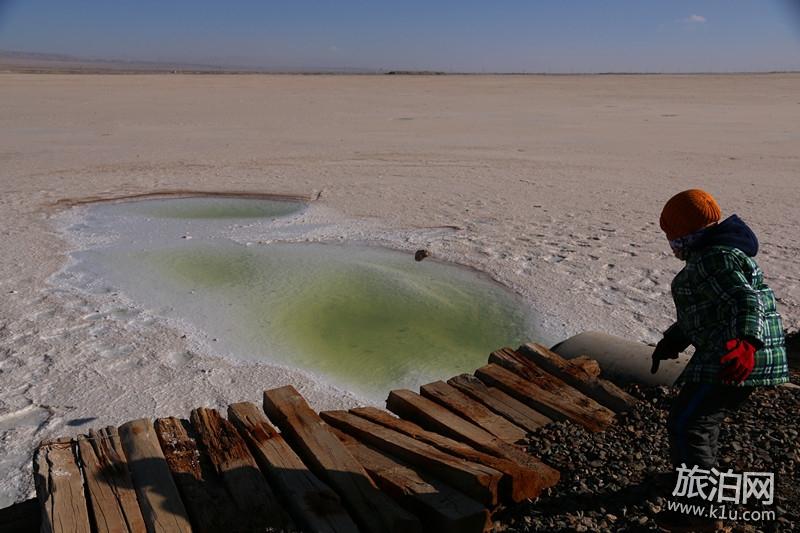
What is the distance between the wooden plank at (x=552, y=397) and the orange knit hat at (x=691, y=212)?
38.9 inches

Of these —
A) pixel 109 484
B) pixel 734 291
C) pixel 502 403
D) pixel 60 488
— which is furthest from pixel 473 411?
pixel 60 488

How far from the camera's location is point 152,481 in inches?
103

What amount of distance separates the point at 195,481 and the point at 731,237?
2030 mm

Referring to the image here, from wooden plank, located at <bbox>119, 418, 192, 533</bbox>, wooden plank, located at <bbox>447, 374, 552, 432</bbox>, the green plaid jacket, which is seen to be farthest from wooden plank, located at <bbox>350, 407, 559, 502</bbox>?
wooden plank, located at <bbox>119, 418, 192, 533</bbox>

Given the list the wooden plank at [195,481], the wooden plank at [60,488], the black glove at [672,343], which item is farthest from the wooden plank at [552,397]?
the wooden plank at [60,488]

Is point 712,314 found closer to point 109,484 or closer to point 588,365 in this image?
point 588,365

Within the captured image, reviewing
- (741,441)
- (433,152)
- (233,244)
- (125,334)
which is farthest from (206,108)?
(741,441)

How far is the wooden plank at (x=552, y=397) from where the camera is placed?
315cm

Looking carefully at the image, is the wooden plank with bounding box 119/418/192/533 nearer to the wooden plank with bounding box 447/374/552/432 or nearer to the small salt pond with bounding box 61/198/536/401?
the wooden plank with bounding box 447/374/552/432

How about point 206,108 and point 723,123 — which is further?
point 206,108

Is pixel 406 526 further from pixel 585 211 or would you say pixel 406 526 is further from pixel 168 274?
pixel 585 211

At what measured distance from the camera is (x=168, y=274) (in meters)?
6.29

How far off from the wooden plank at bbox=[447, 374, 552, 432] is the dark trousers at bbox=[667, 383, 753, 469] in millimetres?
734

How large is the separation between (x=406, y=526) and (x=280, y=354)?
2.57 m
